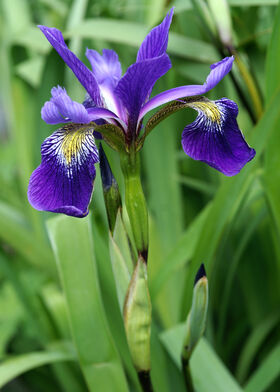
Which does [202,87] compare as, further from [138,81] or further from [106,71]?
[106,71]

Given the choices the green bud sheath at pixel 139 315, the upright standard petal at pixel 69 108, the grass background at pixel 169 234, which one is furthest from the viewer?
the grass background at pixel 169 234

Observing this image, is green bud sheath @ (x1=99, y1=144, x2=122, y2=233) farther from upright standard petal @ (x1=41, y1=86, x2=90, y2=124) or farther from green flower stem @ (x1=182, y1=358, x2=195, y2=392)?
green flower stem @ (x1=182, y1=358, x2=195, y2=392)

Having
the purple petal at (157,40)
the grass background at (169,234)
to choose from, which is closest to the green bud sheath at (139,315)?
the grass background at (169,234)

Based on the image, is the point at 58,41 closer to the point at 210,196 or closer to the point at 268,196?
the point at 268,196

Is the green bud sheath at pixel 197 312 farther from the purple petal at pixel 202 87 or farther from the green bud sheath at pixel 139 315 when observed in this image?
the purple petal at pixel 202 87

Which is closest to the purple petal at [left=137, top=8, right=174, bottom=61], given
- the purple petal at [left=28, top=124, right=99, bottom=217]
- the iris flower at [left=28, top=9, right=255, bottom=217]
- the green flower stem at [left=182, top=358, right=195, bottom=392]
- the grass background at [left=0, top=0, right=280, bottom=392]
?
the iris flower at [left=28, top=9, right=255, bottom=217]

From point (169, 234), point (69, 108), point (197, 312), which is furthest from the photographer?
point (169, 234)

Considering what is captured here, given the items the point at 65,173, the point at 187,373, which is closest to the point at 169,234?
the point at 187,373
